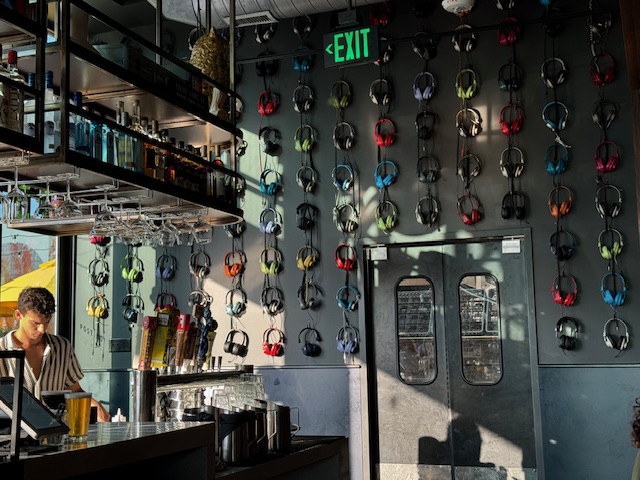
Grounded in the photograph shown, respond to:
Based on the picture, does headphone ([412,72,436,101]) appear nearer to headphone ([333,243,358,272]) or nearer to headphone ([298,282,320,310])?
headphone ([333,243,358,272])

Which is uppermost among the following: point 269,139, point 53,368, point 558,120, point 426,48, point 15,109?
point 426,48

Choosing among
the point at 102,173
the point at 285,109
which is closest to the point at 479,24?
the point at 285,109

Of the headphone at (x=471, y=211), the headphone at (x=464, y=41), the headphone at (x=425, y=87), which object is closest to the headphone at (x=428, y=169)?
the headphone at (x=471, y=211)

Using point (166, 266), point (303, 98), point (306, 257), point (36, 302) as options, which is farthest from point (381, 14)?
point (36, 302)

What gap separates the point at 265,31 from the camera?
778 centimetres

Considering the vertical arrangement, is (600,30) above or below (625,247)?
above

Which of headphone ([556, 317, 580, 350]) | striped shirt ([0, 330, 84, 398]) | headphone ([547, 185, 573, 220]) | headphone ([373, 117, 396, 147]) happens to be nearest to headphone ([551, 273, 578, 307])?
headphone ([556, 317, 580, 350])

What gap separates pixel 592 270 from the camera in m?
6.59

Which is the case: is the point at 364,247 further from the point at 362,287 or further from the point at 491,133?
the point at 491,133

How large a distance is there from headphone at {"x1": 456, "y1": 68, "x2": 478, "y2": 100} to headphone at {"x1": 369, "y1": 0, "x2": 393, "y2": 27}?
2.68 ft

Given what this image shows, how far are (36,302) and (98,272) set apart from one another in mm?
3636

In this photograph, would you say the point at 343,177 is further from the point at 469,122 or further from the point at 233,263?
the point at 233,263

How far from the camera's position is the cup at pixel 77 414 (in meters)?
2.84

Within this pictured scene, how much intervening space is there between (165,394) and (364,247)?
12.5 ft
